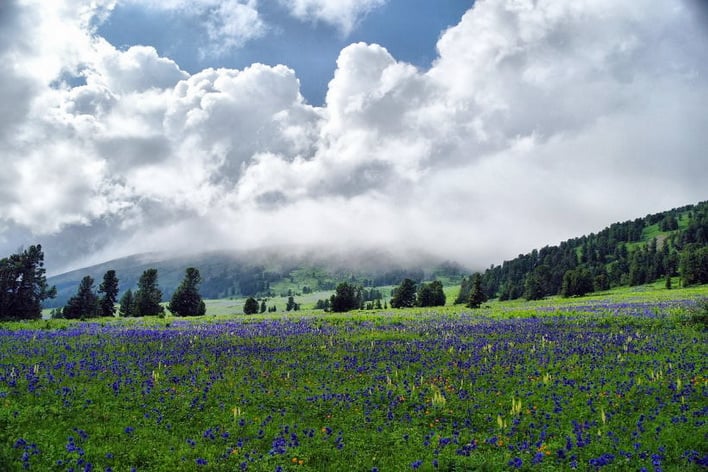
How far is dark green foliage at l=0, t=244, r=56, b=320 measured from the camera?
71812 mm

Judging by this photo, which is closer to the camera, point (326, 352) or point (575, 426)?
point (575, 426)

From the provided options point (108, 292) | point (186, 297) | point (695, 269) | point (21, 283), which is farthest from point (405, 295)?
point (695, 269)

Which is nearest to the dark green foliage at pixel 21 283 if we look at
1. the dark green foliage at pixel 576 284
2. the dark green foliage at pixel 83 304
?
the dark green foliage at pixel 83 304

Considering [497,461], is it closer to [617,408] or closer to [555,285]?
[617,408]

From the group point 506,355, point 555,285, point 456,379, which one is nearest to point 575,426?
point 456,379

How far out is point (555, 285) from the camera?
18300 centimetres

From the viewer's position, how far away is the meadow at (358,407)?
8.61m

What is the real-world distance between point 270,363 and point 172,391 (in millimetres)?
4614

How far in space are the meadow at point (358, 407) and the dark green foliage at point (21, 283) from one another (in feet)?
223

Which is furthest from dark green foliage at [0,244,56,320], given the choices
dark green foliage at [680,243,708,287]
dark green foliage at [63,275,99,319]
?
dark green foliage at [680,243,708,287]

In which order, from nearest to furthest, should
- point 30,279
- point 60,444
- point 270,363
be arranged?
point 60,444 → point 270,363 → point 30,279

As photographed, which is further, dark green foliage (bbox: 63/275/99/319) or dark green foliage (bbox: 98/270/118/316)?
dark green foliage (bbox: 98/270/118/316)

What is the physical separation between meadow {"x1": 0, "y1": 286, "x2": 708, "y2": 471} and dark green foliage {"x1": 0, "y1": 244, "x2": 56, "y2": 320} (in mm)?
68038

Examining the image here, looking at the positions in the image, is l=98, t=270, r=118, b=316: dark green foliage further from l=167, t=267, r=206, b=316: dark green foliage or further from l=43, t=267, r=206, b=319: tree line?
l=167, t=267, r=206, b=316: dark green foliage
